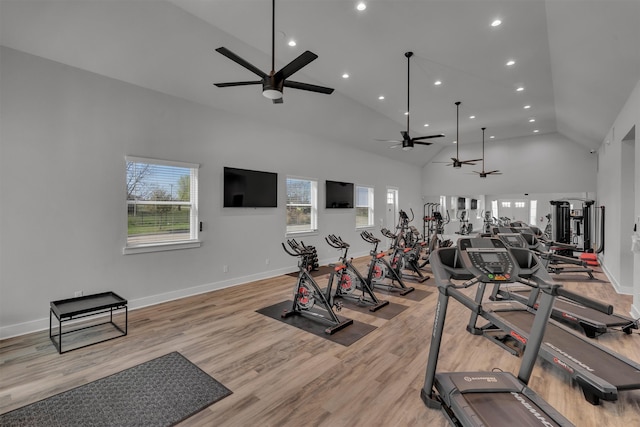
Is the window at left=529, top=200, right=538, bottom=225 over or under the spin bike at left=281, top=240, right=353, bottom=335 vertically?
over

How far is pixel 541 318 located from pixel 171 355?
3.39m

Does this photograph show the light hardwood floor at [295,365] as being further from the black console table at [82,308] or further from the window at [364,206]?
the window at [364,206]

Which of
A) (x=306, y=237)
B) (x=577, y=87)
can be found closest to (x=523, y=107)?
(x=577, y=87)

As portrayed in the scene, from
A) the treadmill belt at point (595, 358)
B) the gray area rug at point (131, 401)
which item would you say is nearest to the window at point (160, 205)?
the gray area rug at point (131, 401)

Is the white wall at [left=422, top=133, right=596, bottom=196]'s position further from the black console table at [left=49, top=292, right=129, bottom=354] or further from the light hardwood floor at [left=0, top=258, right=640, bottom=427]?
the black console table at [left=49, top=292, right=129, bottom=354]

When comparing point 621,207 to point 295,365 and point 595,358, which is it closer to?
point 595,358

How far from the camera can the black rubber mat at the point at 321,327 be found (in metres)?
3.57

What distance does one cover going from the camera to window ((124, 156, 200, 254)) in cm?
458

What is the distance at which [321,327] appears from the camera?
3.87 metres

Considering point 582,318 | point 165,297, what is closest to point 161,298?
point 165,297

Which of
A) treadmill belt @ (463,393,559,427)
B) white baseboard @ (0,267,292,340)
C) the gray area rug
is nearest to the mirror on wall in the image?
white baseboard @ (0,267,292,340)

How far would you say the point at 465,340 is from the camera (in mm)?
3549

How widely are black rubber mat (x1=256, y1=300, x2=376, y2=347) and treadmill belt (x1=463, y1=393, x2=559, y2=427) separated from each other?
1537 mm

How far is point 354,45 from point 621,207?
5.51 m
